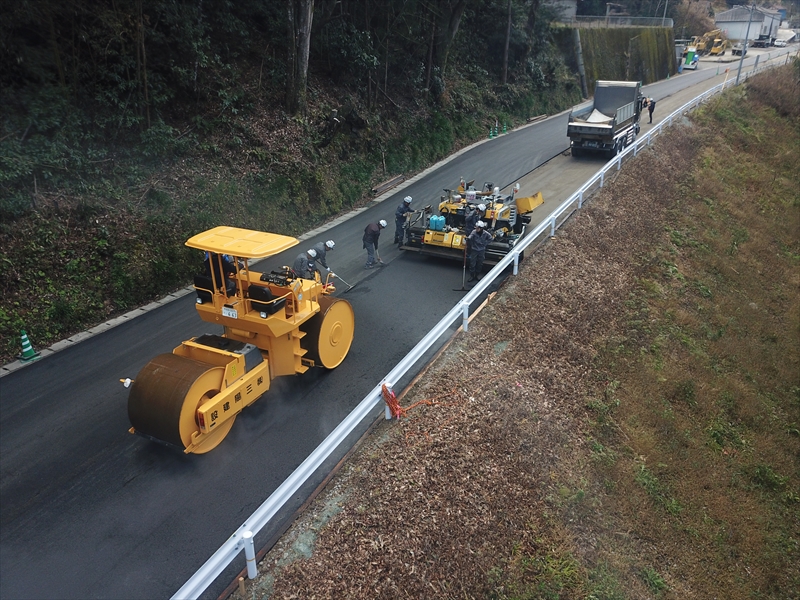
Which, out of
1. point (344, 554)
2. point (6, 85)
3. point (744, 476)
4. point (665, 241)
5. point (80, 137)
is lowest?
point (744, 476)

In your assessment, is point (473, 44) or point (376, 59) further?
point (473, 44)

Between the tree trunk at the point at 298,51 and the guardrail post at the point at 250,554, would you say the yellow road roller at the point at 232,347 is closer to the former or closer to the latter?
the guardrail post at the point at 250,554

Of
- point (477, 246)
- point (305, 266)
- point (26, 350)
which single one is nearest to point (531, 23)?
point (477, 246)

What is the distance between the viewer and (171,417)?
24.3ft

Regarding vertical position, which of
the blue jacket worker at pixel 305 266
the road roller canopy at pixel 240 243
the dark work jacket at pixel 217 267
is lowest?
the blue jacket worker at pixel 305 266

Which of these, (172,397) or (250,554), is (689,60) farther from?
(250,554)

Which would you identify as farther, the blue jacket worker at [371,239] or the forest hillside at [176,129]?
the blue jacket worker at [371,239]

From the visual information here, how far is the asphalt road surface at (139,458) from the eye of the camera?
654 centimetres

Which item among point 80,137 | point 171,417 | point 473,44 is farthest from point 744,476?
point 473,44

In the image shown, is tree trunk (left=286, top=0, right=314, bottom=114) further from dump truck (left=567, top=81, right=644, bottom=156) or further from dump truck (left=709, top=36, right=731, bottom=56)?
dump truck (left=709, top=36, right=731, bottom=56)

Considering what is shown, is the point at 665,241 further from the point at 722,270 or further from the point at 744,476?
the point at 744,476

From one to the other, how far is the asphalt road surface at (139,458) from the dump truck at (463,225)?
1.16 metres

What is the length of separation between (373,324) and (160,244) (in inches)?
232

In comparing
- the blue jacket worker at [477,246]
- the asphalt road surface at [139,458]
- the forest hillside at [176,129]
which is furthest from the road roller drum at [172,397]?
the blue jacket worker at [477,246]
